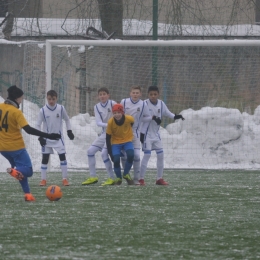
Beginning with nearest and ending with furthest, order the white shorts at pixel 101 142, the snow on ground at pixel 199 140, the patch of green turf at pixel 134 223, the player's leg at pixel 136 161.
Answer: the patch of green turf at pixel 134 223, the player's leg at pixel 136 161, the white shorts at pixel 101 142, the snow on ground at pixel 199 140

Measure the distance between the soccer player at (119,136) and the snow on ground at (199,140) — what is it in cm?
397

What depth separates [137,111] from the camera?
37.6 feet

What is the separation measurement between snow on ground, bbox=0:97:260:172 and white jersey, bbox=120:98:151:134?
3.62 m

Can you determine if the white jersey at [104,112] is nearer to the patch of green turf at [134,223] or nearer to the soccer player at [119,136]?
the soccer player at [119,136]

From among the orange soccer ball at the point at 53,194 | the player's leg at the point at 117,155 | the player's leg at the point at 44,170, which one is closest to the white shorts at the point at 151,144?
the player's leg at the point at 117,155

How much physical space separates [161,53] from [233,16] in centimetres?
192

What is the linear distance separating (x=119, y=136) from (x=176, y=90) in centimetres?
484

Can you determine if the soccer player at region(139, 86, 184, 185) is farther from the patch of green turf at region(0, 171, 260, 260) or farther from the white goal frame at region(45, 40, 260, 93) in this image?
the white goal frame at region(45, 40, 260, 93)

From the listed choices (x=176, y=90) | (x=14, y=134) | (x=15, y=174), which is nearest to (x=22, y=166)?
(x=15, y=174)

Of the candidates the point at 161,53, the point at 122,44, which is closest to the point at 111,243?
the point at 122,44

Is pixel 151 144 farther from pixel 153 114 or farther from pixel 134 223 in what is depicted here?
pixel 134 223

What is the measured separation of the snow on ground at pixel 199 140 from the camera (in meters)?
15.2

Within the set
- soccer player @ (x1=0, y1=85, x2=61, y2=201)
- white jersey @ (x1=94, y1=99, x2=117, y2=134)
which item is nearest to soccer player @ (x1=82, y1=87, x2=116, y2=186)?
white jersey @ (x1=94, y1=99, x2=117, y2=134)

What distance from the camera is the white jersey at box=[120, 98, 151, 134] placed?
1146 centimetres
